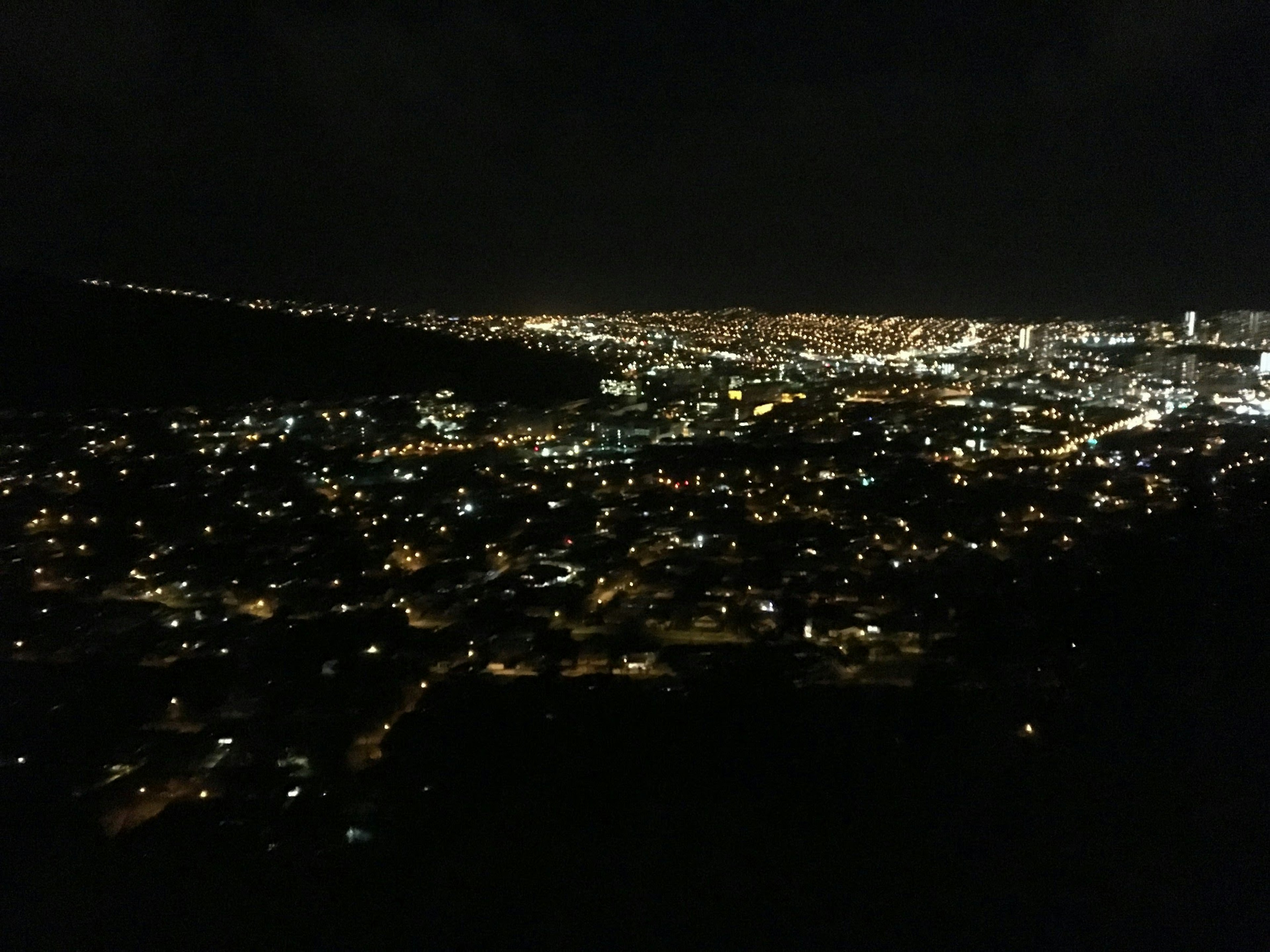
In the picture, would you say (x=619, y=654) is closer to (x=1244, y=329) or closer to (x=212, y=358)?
(x=212, y=358)

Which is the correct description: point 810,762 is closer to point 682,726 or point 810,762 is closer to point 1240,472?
point 682,726

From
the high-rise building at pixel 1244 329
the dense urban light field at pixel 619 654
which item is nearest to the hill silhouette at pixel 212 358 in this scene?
the dense urban light field at pixel 619 654

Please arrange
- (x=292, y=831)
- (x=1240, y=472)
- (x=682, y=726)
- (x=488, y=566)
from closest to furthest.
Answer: (x=292, y=831) → (x=682, y=726) → (x=488, y=566) → (x=1240, y=472)

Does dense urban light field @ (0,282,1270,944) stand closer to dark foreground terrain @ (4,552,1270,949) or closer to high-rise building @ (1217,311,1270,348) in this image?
dark foreground terrain @ (4,552,1270,949)

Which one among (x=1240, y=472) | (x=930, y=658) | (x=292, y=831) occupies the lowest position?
(x=292, y=831)

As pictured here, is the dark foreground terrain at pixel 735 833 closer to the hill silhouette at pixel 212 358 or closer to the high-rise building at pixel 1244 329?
the hill silhouette at pixel 212 358

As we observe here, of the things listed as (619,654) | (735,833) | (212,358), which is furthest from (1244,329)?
(212,358)

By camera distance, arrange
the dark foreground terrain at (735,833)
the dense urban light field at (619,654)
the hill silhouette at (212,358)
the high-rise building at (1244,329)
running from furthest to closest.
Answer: the high-rise building at (1244,329) < the hill silhouette at (212,358) < the dense urban light field at (619,654) < the dark foreground terrain at (735,833)

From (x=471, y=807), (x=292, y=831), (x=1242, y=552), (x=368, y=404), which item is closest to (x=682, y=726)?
(x=471, y=807)
